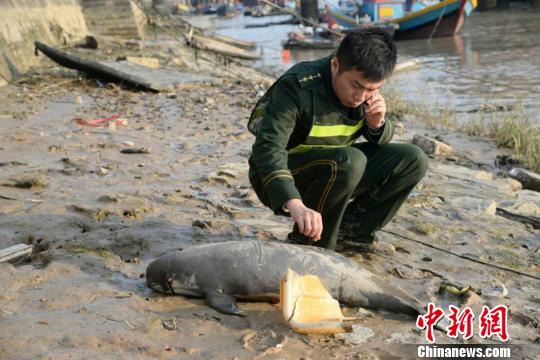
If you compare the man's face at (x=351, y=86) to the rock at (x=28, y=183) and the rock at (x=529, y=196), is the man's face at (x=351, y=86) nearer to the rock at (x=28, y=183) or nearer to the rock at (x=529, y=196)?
the rock at (x=28, y=183)

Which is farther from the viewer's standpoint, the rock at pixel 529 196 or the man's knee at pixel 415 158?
the rock at pixel 529 196

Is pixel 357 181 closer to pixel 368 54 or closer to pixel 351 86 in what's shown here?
pixel 351 86

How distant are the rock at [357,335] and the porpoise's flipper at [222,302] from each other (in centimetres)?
49

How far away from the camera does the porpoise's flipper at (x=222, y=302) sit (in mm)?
2908

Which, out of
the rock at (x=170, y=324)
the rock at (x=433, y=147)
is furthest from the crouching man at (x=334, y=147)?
the rock at (x=433, y=147)

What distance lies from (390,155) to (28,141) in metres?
4.16

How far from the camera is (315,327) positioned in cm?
278

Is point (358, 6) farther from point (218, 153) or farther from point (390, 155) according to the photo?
point (390, 155)

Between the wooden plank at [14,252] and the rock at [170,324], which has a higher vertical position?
the wooden plank at [14,252]

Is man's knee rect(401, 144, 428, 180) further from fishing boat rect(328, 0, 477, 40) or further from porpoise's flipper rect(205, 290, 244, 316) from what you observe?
fishing boat rect(328, 0, 477, 40)

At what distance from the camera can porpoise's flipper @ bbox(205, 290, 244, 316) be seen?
2.91 meters

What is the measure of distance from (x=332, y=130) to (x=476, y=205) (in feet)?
7.18

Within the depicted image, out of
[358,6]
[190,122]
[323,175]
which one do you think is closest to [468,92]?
[190,122]

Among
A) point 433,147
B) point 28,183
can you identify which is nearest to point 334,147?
point 28,183
